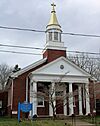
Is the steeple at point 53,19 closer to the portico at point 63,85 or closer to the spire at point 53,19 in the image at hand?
the spire at point 53,19

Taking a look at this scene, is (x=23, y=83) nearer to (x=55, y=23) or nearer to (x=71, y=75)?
(x=71, y=75)

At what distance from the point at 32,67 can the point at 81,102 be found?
25.1 ft

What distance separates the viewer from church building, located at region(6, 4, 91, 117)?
98.0 feet

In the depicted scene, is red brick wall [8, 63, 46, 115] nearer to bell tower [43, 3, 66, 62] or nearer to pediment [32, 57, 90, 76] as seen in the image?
pediment [32, 57, 90, 76]

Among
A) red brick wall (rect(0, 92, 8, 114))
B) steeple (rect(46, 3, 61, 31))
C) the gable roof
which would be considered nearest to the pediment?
the gable roof

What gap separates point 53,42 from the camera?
34.1 metres

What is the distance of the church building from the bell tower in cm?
13

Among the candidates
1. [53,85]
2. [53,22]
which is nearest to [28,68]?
[53,85]

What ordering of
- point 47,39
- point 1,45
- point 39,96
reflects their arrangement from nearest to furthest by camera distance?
point 1,45 → point 39,96 → point 47,39

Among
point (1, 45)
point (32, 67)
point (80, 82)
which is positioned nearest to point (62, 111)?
point (80, 82)

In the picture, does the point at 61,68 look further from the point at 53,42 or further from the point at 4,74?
the point at 4,74

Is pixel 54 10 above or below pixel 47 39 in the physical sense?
above

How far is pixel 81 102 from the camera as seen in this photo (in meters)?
32.2

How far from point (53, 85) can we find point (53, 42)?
712 centimetres
